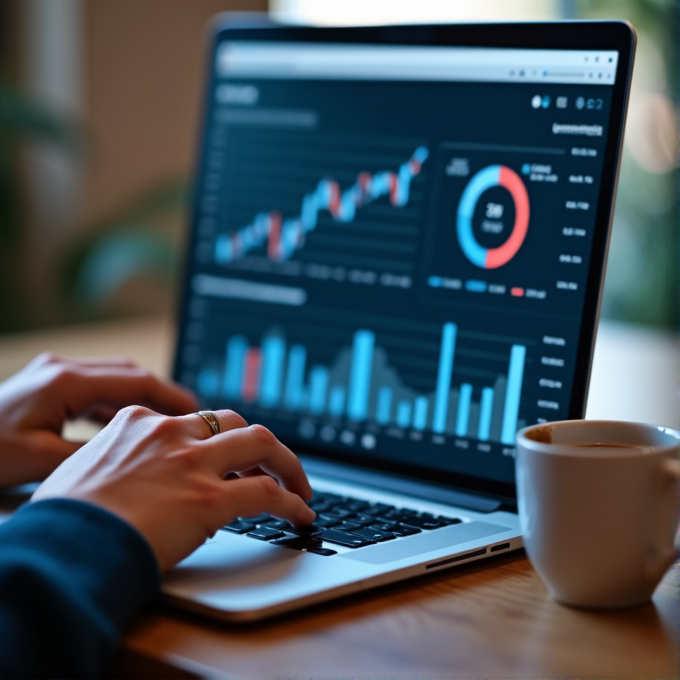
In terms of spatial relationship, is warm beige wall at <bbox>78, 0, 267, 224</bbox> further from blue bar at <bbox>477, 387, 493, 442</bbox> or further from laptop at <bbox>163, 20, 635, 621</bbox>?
blue bar at <bbox>477, 387, 493, 442</bbox>

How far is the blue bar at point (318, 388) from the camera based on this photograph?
36.1 inches

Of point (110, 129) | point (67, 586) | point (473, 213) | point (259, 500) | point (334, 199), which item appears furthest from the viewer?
point (110, 129)

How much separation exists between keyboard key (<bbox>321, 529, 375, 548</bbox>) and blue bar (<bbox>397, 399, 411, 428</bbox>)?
20 centimetres

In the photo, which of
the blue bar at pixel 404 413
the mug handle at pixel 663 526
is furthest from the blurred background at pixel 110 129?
the mug handle at pixel 663 526

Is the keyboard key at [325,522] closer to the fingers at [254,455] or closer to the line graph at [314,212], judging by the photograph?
the fingers at [254,455]

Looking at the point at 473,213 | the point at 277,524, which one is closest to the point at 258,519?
the point at 277,524

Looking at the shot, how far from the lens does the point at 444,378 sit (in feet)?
2.72

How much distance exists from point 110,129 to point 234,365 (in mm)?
2633

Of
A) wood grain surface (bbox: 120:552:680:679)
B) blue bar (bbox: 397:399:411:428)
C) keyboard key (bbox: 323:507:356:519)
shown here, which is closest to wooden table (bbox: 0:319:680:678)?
wood grain surface (bbox: 120:552:680:679)

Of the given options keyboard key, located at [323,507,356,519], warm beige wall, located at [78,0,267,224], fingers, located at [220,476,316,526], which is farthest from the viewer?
warm beige wall, located at [78,0,267,224]

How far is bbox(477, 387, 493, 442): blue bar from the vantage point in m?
0.79

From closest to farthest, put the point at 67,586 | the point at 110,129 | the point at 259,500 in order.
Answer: the point at 67,586
the point at 259,500
the point at 110,129

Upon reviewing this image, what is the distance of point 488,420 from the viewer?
2.60 ft

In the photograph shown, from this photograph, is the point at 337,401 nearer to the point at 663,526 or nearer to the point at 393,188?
the point at 393,188
